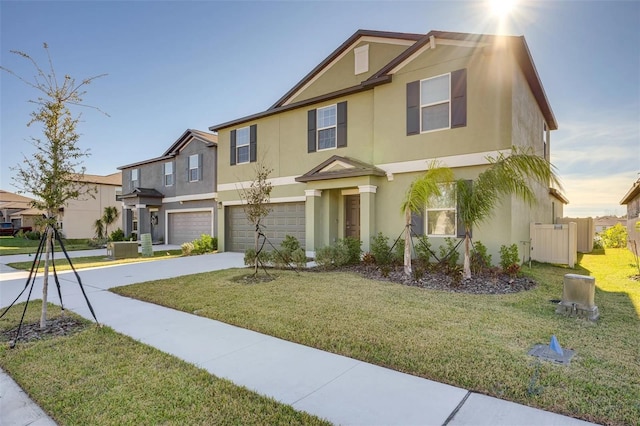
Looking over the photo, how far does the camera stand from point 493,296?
23.0 ft

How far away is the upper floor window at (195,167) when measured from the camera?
19.3 m

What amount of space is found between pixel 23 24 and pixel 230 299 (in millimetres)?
8097

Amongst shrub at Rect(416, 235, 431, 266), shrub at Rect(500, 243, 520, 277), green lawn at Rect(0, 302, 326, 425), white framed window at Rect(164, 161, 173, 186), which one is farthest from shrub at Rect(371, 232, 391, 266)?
white framed window at Rect(164, 161, 173, 186)

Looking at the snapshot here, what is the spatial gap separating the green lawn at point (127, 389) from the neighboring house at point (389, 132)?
8329 mm

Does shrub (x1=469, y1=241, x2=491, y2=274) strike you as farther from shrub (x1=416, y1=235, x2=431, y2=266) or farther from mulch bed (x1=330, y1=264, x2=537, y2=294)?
shrub (x1=416, y1=235, x2=431, y2=266)

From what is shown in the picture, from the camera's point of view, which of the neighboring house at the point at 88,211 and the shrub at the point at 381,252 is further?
the neighboring house at the point at 88,211

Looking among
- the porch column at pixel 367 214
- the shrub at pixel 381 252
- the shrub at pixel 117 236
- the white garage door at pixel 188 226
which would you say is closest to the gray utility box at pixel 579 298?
the shrub at pixel 381 252

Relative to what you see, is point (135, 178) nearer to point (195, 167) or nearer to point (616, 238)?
point (195, 167)

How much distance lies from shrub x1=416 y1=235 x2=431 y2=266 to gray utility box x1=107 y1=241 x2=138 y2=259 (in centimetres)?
1243

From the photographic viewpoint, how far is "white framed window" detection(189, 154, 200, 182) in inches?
766

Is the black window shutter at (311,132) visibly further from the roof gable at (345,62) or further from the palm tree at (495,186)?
the palm tree at (495,186)

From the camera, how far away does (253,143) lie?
15.5 m

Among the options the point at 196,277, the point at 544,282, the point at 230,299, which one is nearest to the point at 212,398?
the point at 230,299

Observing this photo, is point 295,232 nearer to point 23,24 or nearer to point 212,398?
point 23,24
